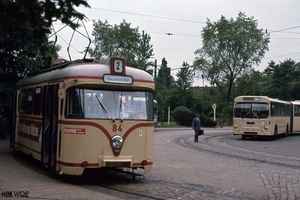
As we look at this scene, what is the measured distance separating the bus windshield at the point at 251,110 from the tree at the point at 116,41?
40.7m

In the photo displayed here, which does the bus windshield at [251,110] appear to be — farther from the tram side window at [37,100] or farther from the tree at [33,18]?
the tree at [33,18]

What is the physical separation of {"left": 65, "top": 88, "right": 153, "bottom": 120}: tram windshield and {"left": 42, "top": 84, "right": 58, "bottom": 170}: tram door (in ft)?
2.82

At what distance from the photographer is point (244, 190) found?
11875mm

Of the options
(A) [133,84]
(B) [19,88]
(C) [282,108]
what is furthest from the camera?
(C) [282,108]

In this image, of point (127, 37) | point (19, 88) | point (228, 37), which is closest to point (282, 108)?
point (19, 88)

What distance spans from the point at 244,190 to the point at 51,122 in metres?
5.23

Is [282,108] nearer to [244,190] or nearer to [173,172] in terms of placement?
[173,172]

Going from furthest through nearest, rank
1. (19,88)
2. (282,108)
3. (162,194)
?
(282,108)
(19,88)
(162,194)

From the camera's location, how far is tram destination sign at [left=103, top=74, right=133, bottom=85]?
40.6 feet

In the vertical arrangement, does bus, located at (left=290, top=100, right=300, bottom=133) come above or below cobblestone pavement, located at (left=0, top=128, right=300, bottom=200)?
above

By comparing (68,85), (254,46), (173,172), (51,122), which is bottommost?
(173,172)

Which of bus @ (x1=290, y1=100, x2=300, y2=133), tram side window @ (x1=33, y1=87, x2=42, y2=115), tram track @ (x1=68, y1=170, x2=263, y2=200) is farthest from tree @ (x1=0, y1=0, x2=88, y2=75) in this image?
bus @ (x1=290, y1=100, x2=300, y2=133)

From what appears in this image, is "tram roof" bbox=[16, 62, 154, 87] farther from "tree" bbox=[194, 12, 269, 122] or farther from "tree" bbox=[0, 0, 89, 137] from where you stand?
"tree" bbox=[194, 12, 269, 122]

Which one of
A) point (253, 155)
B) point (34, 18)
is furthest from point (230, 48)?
point (34, 18)
